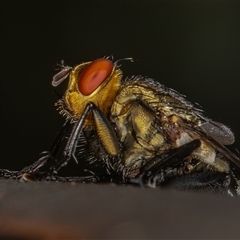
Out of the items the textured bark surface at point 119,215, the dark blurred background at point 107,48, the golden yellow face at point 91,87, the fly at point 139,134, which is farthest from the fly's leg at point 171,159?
the dark blurred background at point 107,48

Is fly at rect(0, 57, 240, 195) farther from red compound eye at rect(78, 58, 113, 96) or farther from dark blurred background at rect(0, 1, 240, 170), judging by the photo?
dark blurred background at rect(0, 1, 240, 170)

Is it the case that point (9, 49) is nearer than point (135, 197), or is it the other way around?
point (135, 197)

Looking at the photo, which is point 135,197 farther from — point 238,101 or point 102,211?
point 238,101

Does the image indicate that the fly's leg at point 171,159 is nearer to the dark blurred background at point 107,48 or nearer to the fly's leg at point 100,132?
the fly's leg at point 100,132

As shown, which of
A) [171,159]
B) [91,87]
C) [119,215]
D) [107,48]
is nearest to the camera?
[119,215]

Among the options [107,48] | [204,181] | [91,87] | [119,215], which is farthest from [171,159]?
[107,48]

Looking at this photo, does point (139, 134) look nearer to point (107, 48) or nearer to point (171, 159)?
point (171, 159)

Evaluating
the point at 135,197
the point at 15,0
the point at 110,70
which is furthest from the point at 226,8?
the point at 135,197
